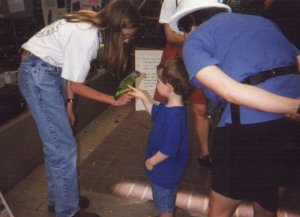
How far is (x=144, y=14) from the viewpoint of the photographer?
20.1 ft

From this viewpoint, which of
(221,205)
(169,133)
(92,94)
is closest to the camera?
(221,205)

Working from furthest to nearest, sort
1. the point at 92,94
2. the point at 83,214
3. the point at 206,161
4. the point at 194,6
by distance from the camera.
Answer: the point at 206,161 < the point at 83,214 < the point at 92,94 < the point at 194,6

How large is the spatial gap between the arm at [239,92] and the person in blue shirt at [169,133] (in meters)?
0.77

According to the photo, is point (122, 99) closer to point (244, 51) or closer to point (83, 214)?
point (83, 214)

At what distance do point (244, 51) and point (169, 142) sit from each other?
901 millimetres

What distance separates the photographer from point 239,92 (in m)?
1.42

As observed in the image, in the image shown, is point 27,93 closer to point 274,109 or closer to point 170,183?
point 170,183

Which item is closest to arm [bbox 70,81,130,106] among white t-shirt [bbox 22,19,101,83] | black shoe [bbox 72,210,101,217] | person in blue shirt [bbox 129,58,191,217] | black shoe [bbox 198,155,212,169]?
person in blue shirt [bbox 129,58,191,217]

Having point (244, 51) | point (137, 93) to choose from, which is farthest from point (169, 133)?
point (244, 51)

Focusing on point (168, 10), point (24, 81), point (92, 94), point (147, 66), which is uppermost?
point (168, 10)

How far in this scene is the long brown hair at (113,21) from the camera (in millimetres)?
2105

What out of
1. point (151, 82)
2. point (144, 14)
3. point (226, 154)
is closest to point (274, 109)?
point (226, 154)

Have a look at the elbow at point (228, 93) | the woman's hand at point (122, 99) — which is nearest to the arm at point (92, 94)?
the woman's hand at point (122, 99)

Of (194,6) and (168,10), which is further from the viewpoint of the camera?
(168,10)
